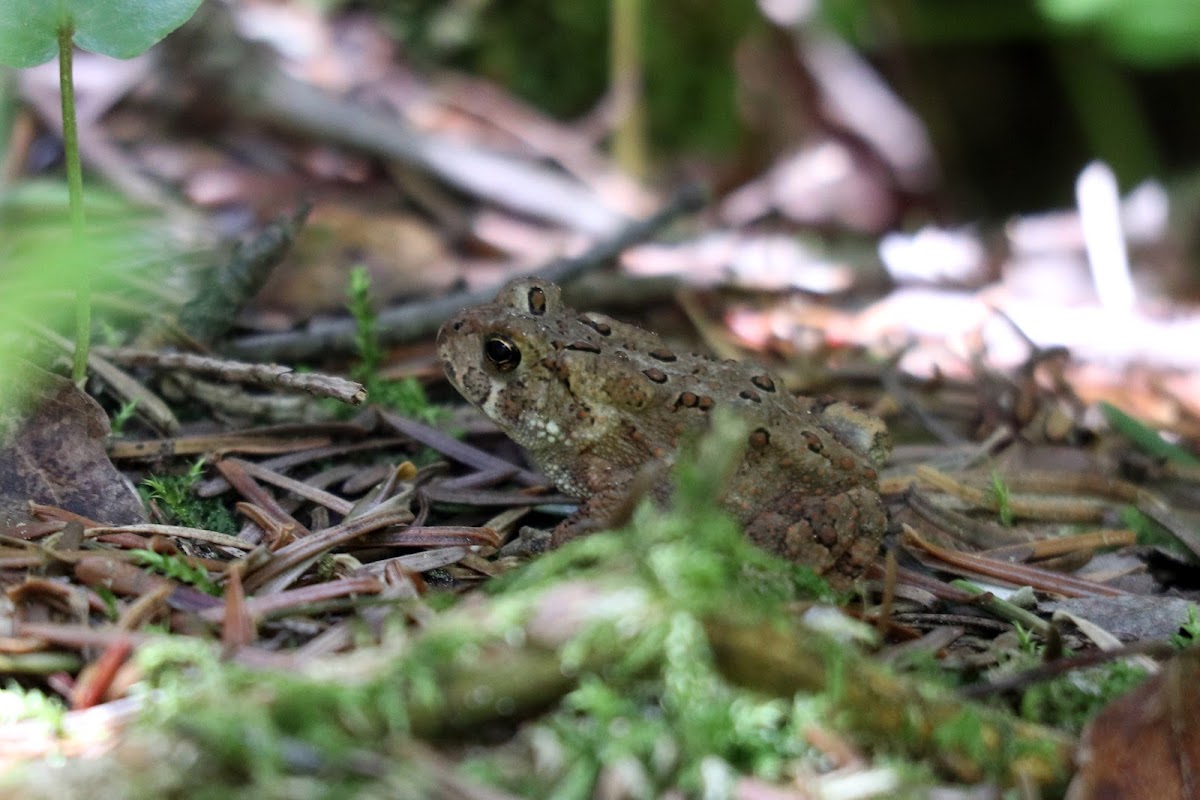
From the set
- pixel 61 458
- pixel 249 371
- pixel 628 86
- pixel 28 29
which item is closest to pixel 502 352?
pixel 249 371

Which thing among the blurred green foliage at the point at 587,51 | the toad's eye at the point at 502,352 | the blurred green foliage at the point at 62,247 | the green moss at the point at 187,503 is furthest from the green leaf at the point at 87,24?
the blurred green foliage at the point at 587,51

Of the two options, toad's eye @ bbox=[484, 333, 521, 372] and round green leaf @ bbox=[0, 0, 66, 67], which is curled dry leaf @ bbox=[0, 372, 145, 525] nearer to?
round green leaf @ bbox=[0, 0, 66, 67]

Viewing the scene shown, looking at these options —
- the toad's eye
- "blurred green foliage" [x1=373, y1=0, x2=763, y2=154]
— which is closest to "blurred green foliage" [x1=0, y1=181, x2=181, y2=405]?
the toad's eye

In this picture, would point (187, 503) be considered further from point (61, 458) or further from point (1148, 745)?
point (1148, 745)

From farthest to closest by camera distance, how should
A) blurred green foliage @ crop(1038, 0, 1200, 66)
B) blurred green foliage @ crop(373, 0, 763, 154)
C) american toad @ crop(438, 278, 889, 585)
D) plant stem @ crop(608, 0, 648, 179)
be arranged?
1. blurred green foliage @ crop(373, 0, 763, 154)
2. blurred green foliage @ crop(1038, 0, 1200, 66)
3. plant stem @ crop(608, 0, 648, 179)
4. american toad @ crop(438, 278, 889, 585)

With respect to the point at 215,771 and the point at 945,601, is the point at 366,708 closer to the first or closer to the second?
the point at 215,771

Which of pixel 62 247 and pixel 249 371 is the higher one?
pixel 62 247
